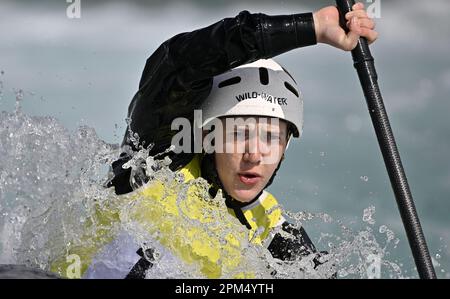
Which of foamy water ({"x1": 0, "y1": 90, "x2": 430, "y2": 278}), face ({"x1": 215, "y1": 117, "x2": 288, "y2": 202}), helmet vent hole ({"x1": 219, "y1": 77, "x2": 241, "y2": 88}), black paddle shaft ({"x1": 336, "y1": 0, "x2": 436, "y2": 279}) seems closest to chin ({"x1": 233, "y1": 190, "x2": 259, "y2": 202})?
face ({"x1": 215, "y1": 117, "x2": 288, "y2": 202})

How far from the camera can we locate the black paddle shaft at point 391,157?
14.4 ft

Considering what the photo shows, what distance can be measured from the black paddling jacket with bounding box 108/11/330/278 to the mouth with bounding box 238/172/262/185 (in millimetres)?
449

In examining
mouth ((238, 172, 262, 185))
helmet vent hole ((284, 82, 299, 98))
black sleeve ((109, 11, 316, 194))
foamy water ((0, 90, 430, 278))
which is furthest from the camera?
helmet vent hole ((284, 82, 299, 98))

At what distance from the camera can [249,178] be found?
15.0 ft

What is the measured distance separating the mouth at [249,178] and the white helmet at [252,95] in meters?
0.35

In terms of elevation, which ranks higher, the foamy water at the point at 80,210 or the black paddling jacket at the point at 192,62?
the black paddling jacket at the point at 192,62

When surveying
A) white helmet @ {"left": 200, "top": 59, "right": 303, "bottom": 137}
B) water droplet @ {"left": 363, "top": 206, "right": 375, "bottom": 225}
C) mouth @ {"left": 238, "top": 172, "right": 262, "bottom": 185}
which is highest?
white helmet @ {"left": 200, "top": 59, "right": 303, "bottom": 137}

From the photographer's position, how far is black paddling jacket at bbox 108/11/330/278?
4.11 meters

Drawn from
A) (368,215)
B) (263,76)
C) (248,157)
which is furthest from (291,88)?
(368,215)

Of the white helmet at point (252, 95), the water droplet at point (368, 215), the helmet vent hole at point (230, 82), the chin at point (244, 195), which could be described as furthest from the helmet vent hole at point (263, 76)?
the water droplet at point (368, 215)

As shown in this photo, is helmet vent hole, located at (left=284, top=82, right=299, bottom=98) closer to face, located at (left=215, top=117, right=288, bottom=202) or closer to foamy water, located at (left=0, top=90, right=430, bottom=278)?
face, located at (left=215, top=117, right=288, bottom=202)

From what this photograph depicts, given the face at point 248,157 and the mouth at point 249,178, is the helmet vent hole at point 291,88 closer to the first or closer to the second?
the face at point 248,157

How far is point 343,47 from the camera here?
4336 mm
